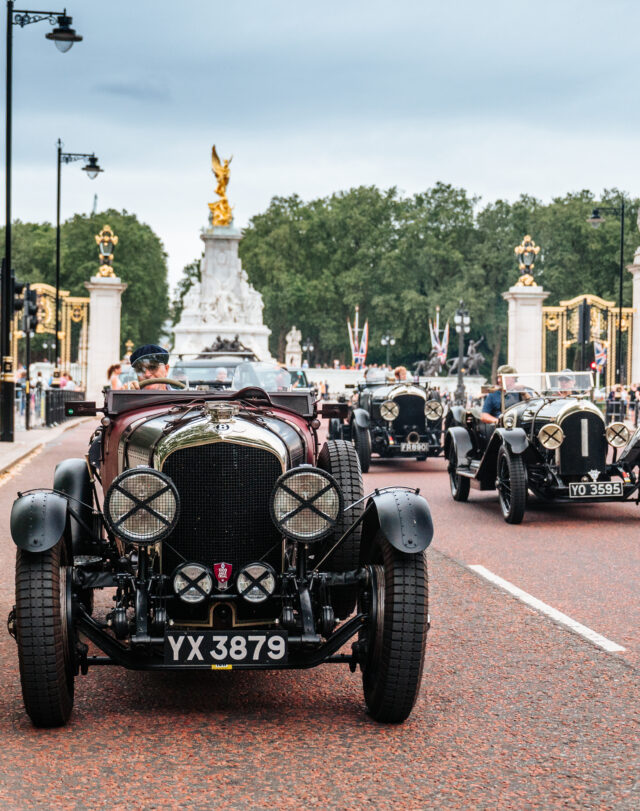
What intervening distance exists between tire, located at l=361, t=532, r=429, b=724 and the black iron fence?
24.2 m

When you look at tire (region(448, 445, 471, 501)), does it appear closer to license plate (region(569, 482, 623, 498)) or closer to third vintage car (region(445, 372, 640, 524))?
third vintage car (region(445, 372, 640, 524))

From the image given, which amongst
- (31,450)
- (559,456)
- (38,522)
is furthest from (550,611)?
(31,450)

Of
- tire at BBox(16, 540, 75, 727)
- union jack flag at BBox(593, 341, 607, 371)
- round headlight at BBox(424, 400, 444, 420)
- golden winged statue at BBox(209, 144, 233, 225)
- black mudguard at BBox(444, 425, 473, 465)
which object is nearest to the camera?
tire at BBox(16, 540, 75, 727)

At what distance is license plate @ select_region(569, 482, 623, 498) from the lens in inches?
439

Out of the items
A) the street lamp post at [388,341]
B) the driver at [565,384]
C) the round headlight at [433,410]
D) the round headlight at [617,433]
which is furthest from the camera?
the street lamp post at [388,341]

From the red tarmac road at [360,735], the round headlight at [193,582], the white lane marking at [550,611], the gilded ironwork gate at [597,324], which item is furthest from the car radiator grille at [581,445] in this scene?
the gilded ironwork gate at [597,324]

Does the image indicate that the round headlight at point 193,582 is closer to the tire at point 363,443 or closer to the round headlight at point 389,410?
the tire at point 363,443

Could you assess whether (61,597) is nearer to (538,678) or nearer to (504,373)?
(538,678)

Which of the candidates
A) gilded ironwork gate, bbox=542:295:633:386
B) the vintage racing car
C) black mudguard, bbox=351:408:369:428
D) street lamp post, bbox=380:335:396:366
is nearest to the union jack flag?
gilded ironwork gate, bbox=542:295:633:386

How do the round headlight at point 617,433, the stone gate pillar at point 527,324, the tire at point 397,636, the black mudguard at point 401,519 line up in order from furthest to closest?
the stone gate pillar at point 527,324 < the round headlight at point 617,433 < the black mudguard at point 401,519 < the tire at point 397,636

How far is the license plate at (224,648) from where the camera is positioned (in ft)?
13.9

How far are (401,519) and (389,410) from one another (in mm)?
13418

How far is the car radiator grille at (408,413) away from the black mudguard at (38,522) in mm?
13898

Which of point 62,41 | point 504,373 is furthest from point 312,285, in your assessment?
point 504,373
